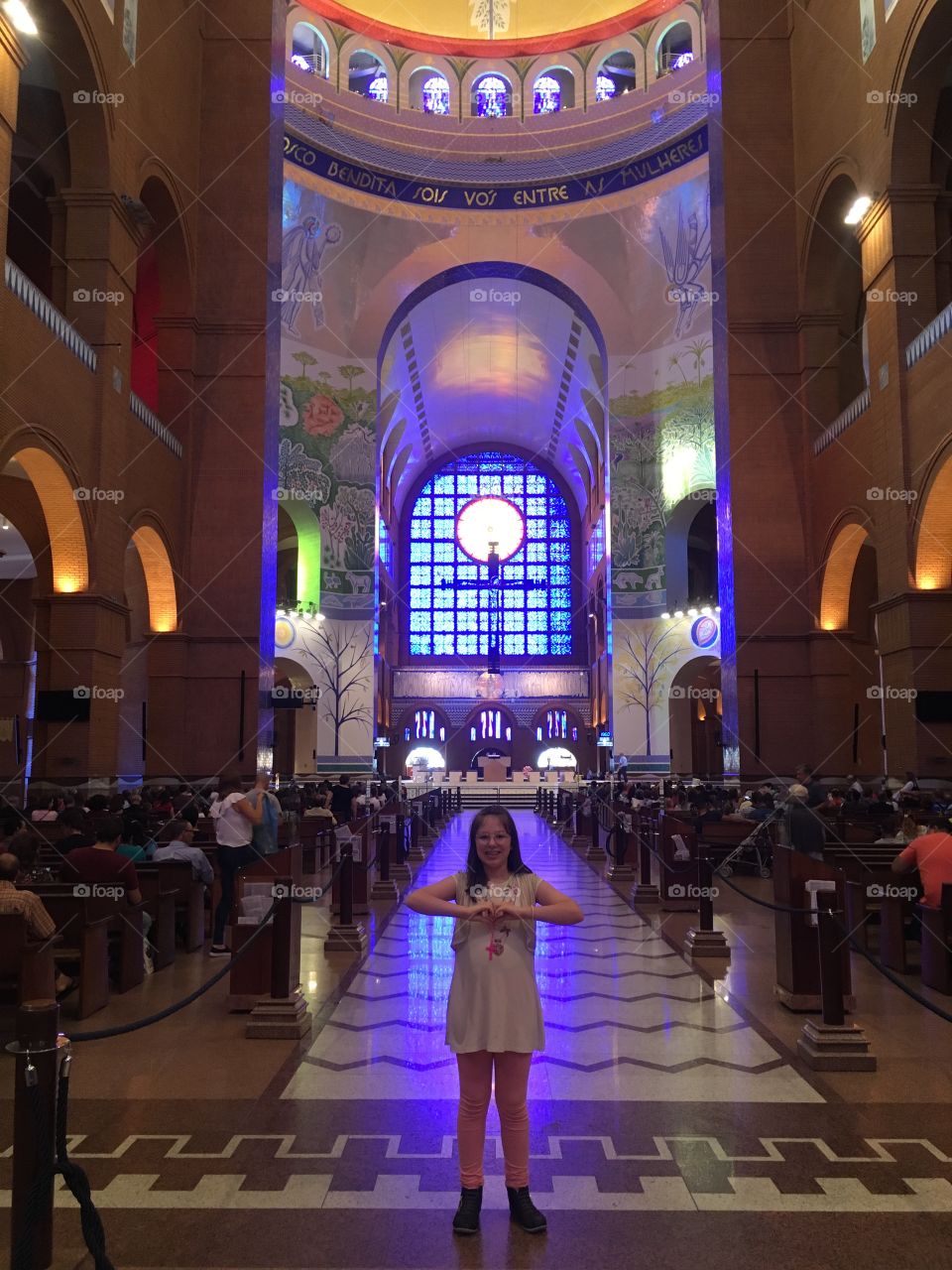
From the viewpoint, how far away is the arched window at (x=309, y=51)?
30.5 meters

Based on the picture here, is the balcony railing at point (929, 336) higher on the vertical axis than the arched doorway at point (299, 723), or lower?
higher

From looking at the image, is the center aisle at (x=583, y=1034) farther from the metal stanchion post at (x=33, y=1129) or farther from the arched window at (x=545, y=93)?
the arched window at (x=545, y=93)

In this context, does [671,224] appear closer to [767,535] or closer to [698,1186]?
[767,535]

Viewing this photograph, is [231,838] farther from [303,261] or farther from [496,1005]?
[303,261]

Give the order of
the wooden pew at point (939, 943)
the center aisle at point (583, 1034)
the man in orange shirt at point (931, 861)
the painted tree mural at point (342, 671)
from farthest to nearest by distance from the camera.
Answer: the painted tree mural at point (342, 671), the man in orange shirt at point (931, 861), the wooden pew at point (939, 943), the center aisle at point (583, 1034)

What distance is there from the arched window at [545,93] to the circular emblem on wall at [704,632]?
17.0 m

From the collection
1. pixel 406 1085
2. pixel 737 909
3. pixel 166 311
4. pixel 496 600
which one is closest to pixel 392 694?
pixel 496 600

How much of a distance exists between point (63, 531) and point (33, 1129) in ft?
41.1

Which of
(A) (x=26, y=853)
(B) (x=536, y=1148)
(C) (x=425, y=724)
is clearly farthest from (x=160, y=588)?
(C) (x=425, y=724)

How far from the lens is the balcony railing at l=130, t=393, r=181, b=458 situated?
16.5 metres

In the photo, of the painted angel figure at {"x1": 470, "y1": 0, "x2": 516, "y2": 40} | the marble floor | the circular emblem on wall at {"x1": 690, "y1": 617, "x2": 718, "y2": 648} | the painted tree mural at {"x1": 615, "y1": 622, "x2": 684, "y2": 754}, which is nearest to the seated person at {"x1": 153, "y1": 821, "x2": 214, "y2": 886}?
the marble floor

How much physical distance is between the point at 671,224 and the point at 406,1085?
3014 cm

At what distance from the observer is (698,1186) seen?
3.72 metres

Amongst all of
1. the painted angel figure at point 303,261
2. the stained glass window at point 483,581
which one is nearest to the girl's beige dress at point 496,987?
the painted angel figure at point 303,261
